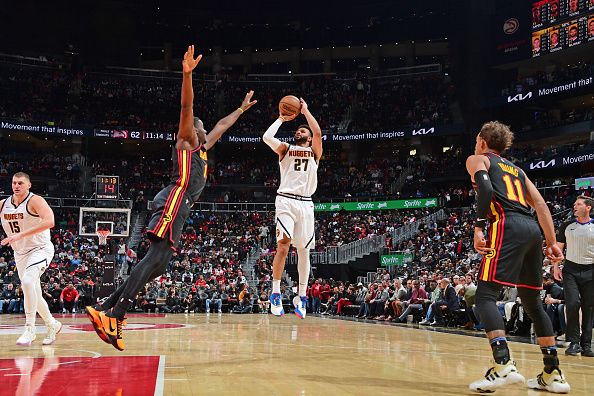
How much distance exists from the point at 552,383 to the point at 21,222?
6.27m

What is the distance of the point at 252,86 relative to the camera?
136ft

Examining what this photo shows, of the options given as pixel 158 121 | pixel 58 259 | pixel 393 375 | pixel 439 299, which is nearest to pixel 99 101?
pixel 158 121

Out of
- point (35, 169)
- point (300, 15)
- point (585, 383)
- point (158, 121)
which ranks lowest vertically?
point (585, 383)

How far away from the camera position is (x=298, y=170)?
7.82 metres

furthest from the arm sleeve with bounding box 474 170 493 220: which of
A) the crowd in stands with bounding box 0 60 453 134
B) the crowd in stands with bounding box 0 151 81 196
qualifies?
the crowd in stands with bounding box 0 60 453 134

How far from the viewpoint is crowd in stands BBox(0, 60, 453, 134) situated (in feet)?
120

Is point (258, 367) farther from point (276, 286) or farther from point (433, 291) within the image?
point (433, 291)

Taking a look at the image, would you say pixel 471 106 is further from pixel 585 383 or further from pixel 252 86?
pixel 585 383

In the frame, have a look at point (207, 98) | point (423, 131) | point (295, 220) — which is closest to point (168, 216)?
point (295, 220)

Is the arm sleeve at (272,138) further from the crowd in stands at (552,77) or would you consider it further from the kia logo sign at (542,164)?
the crowd in stands at (552,77)

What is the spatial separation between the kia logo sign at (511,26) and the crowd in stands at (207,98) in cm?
507

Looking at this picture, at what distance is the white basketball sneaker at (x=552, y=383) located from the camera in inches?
167

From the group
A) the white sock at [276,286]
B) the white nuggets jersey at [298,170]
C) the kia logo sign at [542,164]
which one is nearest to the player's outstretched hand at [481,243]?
the white nuggets jersey at [298,170]

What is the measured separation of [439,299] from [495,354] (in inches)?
393
